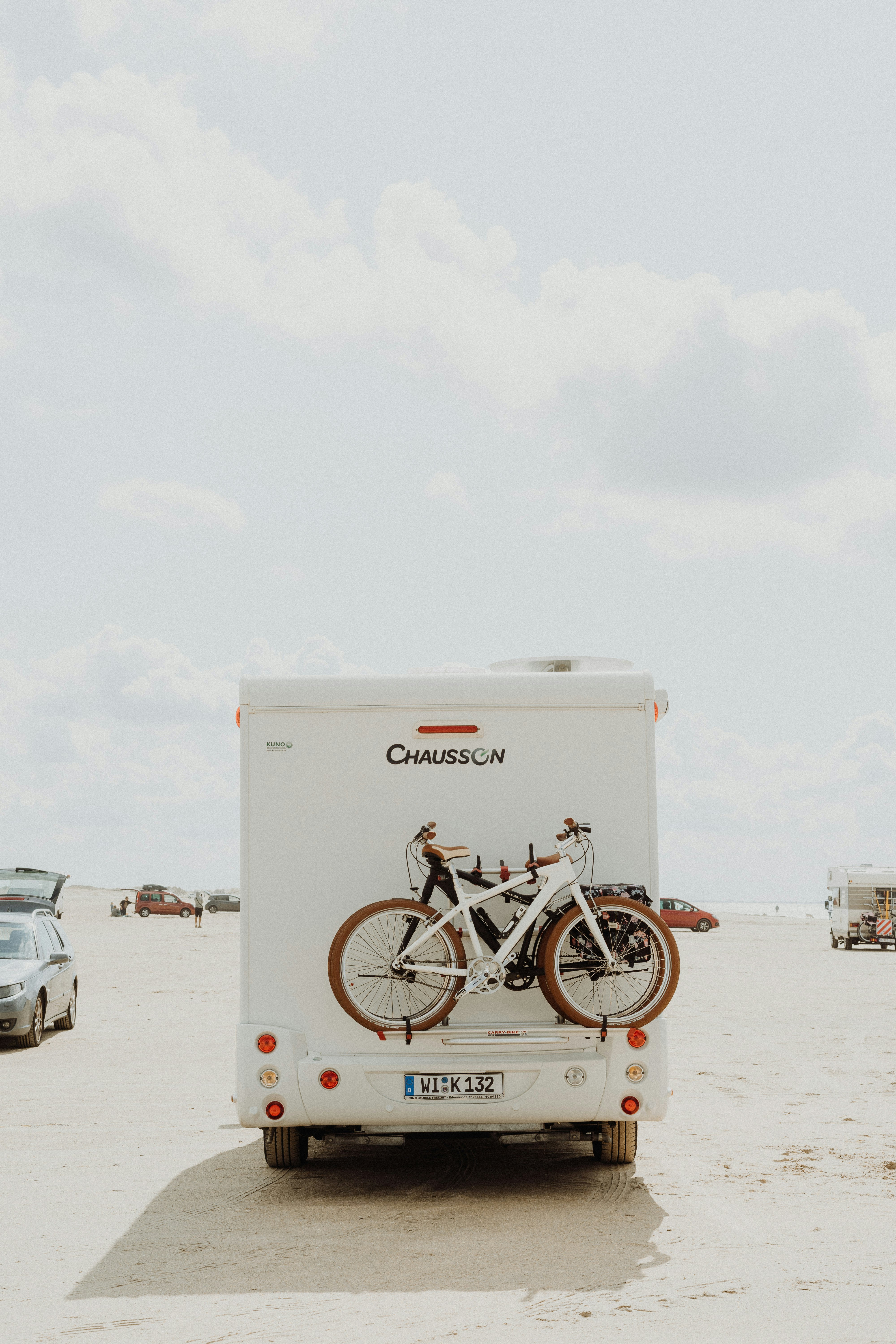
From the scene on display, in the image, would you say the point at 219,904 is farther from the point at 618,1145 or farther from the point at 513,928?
the point at 513,928

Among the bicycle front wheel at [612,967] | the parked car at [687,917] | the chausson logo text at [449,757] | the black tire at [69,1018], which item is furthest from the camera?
the parked car at [687,917]

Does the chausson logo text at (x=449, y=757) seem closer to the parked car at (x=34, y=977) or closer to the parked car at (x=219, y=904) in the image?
the parked car at (x=34, y=977)

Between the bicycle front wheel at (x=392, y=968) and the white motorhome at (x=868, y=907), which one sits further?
the white motorhome at (x=868, y=907)

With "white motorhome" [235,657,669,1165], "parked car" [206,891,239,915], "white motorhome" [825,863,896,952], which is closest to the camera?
"white motorhome" [235,657,669,1165]

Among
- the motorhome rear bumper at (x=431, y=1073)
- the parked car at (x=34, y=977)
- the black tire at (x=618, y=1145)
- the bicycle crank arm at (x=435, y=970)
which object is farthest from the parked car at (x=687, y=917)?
the bicycle crank arm at (x=435, y=970)

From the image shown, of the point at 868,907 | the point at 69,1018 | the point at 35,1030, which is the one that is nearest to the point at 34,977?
the point at 35,1030

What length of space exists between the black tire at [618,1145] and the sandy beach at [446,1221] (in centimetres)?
13

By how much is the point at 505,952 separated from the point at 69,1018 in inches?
406

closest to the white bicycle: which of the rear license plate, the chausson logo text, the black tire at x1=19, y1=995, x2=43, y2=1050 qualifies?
the rear license plate

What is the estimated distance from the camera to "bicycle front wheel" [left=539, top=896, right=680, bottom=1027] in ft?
22.0

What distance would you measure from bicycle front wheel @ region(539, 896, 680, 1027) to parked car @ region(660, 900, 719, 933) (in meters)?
44.6

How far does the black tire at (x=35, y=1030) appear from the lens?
531 inches

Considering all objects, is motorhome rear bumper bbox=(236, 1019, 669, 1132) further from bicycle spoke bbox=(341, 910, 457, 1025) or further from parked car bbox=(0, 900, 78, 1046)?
parked car bbox=(0, 900, 78, 1046)

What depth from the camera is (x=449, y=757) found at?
23.6 ft
